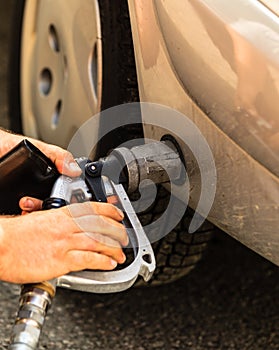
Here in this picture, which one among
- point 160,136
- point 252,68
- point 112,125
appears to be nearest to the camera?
point 252,68

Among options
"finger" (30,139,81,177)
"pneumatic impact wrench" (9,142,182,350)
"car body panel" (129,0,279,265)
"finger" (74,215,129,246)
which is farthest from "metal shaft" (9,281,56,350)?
"car body panel" (129,0,279,265)

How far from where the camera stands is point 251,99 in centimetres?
118

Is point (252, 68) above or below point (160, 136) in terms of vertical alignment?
above

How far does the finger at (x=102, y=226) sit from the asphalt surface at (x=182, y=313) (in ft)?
1.46

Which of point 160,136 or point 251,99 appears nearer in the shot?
point 251,99

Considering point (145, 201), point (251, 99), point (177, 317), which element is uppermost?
point (251, 99)

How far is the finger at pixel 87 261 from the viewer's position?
4.13 ft

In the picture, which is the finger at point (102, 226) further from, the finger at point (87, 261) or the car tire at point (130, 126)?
the car tire at point (130, 126)

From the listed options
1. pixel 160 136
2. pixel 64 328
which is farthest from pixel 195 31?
pixel 64 328

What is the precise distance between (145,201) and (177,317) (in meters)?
0.35

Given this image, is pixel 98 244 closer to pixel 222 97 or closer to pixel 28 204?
pixel 28 204

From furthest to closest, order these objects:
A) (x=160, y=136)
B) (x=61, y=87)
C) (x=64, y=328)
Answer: (x=61, y=87) → (x=64, y=328) → (x=160, y=136)

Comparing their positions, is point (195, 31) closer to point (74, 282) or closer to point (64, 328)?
point (74, 282)

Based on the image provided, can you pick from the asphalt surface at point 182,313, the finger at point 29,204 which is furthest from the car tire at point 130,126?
the finger at point 29,204
